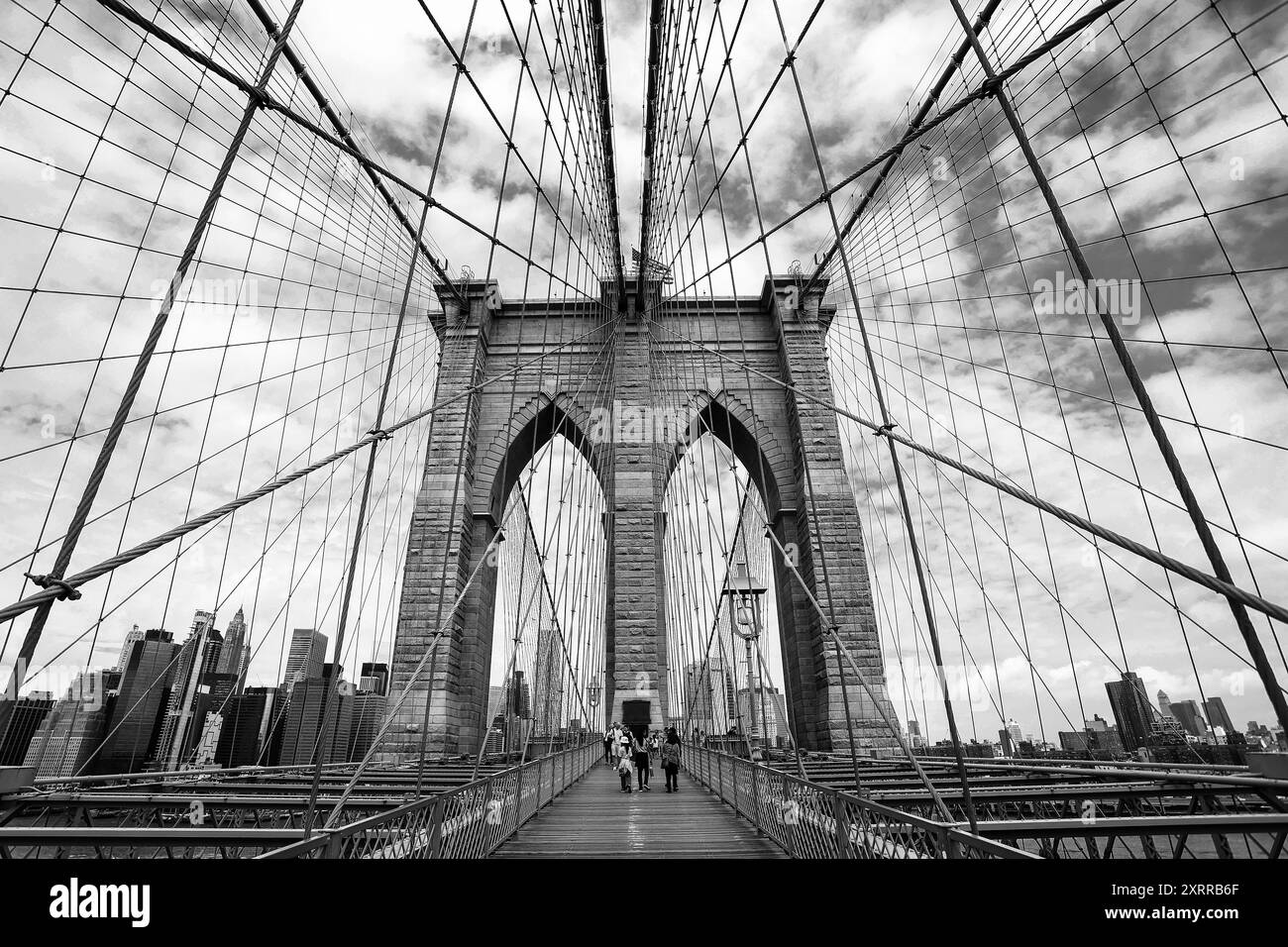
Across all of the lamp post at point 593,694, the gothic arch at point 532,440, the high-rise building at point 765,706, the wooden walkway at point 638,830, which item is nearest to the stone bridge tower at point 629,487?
the gothic arch at point 532,440

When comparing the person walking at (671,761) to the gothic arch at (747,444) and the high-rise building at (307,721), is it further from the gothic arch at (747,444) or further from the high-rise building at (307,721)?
the gothic arch at (747,444)

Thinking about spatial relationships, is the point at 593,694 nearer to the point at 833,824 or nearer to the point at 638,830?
the point at 638,830

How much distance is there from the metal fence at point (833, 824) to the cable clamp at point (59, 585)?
10.1 ft

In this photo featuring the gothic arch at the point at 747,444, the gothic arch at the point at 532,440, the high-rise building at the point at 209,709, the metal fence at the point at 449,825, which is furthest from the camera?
the gothic arch at the point at 747,444

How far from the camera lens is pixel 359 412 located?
34.7 feet

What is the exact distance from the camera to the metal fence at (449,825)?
2363 mm

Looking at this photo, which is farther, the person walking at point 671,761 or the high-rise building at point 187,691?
the person walking at point 671,761

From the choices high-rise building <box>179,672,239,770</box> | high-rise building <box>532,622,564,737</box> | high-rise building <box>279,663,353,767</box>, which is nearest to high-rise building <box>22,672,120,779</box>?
high-rise building <box>179,672,239,770</box>

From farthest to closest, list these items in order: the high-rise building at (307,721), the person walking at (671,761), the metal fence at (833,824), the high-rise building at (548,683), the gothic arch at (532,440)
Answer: the gothic arch at (532,440), the high-rise building at (548,683), the person walking at (671,761), the high-rise building at (307,721), the metal fence at (833,824)

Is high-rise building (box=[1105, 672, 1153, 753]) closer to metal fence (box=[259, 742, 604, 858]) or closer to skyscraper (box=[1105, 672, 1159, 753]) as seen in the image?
skyscraper (box=[1105, 672, 1159, 753])

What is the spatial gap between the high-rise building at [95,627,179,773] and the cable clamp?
5149 mm

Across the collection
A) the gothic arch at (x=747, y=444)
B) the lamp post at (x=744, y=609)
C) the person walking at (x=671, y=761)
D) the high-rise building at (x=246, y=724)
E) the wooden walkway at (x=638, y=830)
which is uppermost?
the gothic arch at (x=747, y=444)

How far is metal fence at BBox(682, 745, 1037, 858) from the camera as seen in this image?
2150mm

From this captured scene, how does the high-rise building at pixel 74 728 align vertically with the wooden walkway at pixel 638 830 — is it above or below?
above
